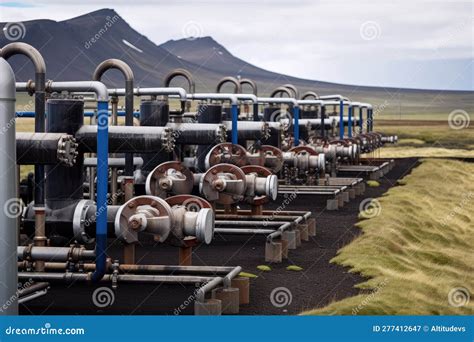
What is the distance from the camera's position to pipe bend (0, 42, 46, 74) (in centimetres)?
1008

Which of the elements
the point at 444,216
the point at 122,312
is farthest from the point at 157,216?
the point at 444,216

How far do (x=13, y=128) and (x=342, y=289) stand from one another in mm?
5238

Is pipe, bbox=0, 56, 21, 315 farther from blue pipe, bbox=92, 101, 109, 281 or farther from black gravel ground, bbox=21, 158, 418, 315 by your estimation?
blue pipe, bbox=92, 101, 109, 281

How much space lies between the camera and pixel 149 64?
171000 millimetres

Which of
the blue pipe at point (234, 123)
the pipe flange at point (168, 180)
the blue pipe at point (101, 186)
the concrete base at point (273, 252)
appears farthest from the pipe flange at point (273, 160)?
the blue pipe at point (101, 186)

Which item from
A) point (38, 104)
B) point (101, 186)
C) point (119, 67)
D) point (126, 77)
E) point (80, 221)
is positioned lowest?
point (80, 221)

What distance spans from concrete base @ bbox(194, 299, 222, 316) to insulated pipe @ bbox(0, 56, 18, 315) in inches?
95.7

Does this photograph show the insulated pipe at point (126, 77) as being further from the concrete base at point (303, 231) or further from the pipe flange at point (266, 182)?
the concrete base at point (303, 231)

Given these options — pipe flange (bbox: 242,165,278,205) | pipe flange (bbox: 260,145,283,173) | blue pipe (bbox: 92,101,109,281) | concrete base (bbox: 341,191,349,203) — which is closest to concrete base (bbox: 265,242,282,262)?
pipe flange (bbox: 242,165,278,205)

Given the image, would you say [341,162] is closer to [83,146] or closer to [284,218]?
[284,218]

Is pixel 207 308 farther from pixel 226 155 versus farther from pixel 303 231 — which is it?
pixel 226 155

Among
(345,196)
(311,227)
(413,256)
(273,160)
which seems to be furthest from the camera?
(345,196)

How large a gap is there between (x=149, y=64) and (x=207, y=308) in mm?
164102

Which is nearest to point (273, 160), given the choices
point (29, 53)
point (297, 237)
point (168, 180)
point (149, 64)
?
point (297, 237)
